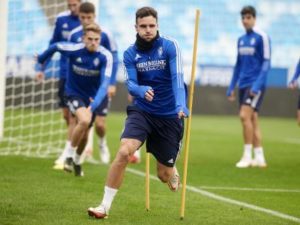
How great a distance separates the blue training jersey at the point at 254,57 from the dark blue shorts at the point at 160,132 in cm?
511

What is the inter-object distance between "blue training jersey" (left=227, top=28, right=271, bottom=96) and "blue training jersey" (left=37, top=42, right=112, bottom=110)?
2.93m

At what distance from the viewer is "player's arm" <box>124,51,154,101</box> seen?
6966 mm

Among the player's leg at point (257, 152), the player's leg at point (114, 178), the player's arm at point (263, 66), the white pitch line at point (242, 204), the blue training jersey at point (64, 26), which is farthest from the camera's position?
the player's leg at point (257, 152)

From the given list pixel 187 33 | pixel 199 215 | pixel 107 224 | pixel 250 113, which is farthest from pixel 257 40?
pixel 187 33

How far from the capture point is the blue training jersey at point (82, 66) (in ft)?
34.0

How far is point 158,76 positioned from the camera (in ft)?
24.4

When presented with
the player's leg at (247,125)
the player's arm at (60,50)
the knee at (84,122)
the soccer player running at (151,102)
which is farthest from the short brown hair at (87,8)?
the soccer player running at (151,102)

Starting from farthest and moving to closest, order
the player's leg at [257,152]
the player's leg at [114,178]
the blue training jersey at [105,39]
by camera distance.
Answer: the player's leg at [257,152] < the blue training jersey at [105,39] < the player's leg at [114,178]

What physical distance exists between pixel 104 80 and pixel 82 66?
33.8 inches

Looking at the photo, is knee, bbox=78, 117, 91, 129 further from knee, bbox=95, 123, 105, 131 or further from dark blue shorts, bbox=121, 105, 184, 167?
dark blue shorts, bbox=121, 105, 184, 167

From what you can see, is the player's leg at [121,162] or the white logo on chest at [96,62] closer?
the player's leg at [121,162]

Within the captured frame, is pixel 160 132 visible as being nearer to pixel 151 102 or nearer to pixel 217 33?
→ pixel 151 102

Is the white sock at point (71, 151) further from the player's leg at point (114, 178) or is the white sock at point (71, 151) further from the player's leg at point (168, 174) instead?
the player's leg at point (114, 178)

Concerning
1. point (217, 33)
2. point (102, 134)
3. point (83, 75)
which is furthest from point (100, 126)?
point (217, 33)
